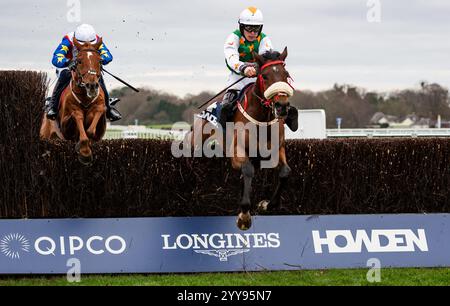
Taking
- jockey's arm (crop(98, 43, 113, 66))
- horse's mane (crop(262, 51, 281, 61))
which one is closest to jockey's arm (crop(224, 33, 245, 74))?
horse's mane (crop(262, 51, 281, 61))

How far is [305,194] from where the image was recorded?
9.98 m

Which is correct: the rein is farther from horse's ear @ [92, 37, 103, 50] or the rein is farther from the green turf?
the green turf

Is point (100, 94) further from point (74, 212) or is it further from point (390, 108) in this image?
point (390, 108)

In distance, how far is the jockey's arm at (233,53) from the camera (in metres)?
8.97

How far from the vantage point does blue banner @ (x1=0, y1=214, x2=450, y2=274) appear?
30.4ft

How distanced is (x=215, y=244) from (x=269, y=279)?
2.77 ft

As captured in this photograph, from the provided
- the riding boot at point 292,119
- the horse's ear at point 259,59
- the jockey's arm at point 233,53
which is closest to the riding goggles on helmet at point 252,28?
the jockey's arm at point 233,53

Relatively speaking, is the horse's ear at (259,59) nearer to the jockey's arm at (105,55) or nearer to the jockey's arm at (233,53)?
the jockey's arm at (233,53)

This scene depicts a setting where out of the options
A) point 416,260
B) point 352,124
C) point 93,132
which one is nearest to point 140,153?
point 93,132

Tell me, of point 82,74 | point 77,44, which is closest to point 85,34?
point 77,44

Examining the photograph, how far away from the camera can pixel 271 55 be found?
28.0ft

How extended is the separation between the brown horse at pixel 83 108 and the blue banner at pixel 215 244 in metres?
1.01

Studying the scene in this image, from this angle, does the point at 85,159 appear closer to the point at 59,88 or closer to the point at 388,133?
the point at 59,88

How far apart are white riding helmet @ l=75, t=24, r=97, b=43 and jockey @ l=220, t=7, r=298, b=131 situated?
5.31 feet
